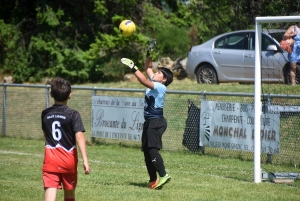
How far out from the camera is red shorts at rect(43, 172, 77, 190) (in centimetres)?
638

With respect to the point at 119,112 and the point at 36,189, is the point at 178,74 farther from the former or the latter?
the point at 36,189

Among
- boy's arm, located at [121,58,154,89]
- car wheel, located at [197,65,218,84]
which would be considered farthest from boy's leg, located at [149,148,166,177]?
car wheel, located at [197,65,218,84]

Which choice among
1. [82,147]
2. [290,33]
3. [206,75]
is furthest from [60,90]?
[206,75]

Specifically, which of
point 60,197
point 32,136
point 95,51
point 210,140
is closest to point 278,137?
point 210,140

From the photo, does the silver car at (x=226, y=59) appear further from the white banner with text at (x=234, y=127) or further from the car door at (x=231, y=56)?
the white banner with text at (x=234, y=127)

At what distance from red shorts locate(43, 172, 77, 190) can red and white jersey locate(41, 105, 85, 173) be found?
0.19 ft

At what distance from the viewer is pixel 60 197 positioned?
857cm

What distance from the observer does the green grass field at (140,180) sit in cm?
842

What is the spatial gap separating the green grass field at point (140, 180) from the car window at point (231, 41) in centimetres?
487

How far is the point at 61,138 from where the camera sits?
254 inches

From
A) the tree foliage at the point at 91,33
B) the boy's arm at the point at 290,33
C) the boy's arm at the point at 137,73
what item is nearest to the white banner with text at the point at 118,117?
the boy's arm at the point at 290,33

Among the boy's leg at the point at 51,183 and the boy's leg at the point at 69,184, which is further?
Answer: the boy's leg at the point at 69,184

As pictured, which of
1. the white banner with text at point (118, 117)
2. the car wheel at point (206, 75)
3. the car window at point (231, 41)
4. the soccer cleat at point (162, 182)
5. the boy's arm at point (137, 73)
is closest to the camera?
the boy's arm at point (137, 73)

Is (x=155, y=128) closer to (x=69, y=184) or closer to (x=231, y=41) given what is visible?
(x=69, y=184)
